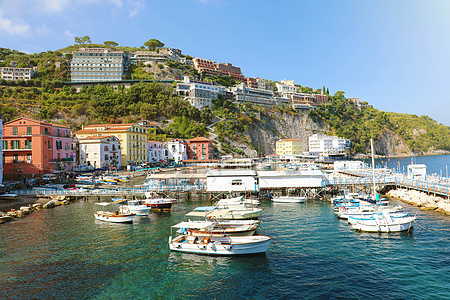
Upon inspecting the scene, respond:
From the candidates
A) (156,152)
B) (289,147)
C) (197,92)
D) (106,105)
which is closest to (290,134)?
(289,147)

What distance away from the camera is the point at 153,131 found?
124m

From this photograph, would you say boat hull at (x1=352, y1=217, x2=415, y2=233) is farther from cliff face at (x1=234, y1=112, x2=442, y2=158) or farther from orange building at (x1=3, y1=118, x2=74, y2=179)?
cliff face at (x1=234, y1=112, x2=442, y2=158)

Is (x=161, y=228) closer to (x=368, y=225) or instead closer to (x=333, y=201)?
(x=368, y=225)

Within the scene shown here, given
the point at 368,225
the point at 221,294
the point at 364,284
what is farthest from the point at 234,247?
the point at 368,225

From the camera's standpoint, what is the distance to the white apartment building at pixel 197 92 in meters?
147

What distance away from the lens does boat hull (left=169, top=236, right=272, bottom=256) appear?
22969 mm

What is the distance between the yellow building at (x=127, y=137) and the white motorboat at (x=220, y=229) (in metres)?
69.4

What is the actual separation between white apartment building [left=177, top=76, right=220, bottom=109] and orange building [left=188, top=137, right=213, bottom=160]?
1257 inches

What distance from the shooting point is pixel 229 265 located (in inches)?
853

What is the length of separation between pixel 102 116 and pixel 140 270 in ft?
368

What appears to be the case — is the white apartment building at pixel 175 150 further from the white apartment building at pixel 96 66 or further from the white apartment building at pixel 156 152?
the white apartment building at pixel 96 66

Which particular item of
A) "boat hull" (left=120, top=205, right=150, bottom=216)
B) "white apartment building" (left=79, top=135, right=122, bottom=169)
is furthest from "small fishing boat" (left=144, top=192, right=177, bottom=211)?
"white apartment building" (left=79, top=135, right=122, bottom=169)

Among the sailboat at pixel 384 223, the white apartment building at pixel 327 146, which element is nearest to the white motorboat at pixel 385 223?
the sailboat at pixel 384 223

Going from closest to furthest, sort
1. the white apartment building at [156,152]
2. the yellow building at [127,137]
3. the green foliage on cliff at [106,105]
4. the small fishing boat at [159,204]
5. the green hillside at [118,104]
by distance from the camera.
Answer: the small fishing boat at [159,204] < the yellow building at [127,137] < the white apartment building at [156,152] < the green foliage on cliff at [106,105] < the green hillside at [118,104]
